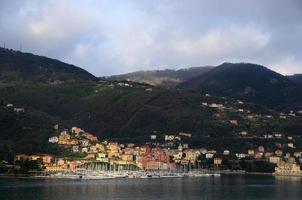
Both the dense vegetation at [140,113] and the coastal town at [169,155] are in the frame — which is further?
the dense vegetation at [140,113]

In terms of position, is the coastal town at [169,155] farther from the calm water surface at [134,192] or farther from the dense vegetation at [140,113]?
the calm water surface at [134,192]

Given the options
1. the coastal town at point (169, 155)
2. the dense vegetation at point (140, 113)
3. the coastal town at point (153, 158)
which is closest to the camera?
the coastal town at point (169, 155)

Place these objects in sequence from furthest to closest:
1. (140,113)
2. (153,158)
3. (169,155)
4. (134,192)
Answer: (140,113) < (169,155) < (153,158) < (134,192)

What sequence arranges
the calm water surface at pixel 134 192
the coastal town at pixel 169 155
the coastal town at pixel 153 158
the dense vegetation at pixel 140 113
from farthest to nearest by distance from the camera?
1. the dense vegetation at pixel 140 113
2. the coastal town at pixel 153 158
3. the coastal town at pixel 169 155
4. the calm water surface at pixel 134 192

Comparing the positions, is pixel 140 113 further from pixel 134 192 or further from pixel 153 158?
pixel 134 192

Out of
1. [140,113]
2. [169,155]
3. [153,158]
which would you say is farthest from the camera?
[140,113]

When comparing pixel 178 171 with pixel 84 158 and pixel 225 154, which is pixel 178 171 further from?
pixel 84 158

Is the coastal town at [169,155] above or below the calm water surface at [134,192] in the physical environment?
above

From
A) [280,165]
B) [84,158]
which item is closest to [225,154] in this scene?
[280,165]

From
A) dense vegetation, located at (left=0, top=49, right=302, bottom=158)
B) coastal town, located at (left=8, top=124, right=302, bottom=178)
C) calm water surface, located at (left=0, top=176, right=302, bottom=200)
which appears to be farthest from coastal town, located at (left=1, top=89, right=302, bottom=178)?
calm water surface, located at (left=0, top=176, right=302, bottom=200)

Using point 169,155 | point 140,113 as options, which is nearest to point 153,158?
point 169,155

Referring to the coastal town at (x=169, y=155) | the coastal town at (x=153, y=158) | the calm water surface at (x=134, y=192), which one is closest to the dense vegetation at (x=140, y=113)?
the coastal town at (x=169, y=155)

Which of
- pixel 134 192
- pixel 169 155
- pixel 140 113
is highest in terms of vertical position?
pixel 140 113
